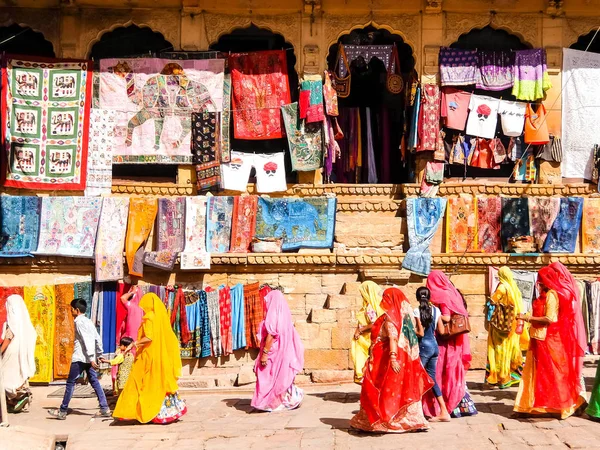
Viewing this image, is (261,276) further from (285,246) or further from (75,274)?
(75,274)

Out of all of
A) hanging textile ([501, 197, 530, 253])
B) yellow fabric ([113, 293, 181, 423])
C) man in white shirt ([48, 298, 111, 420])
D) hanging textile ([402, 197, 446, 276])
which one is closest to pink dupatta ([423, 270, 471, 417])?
yellow fabric ([113, 293, 181, 423])

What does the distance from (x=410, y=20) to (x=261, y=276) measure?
4774mm

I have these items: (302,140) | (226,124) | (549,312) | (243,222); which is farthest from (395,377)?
(226,124)

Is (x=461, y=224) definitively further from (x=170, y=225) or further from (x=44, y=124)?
(x=44, y=124)

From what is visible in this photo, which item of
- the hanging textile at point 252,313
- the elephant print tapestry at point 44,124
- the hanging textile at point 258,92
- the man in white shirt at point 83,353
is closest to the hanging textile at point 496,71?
the hanging textile at point 258,92

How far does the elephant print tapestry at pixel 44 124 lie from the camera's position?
1464cm

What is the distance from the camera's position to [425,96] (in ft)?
49.2

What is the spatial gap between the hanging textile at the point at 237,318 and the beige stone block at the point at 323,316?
105cm

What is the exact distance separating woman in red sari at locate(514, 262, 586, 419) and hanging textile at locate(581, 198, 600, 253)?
5021mm

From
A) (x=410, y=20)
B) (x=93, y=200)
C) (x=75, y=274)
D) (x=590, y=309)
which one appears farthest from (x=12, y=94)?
(x=590, y=309)

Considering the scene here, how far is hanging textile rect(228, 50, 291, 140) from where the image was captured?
15141 mm

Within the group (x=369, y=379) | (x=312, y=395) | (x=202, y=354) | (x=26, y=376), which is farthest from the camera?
(x=202, y=354)

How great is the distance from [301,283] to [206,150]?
2718 millimetres

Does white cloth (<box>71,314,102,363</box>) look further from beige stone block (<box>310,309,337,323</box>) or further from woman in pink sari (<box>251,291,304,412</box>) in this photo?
beige stone block (<box>310,309,337,323</box>)
